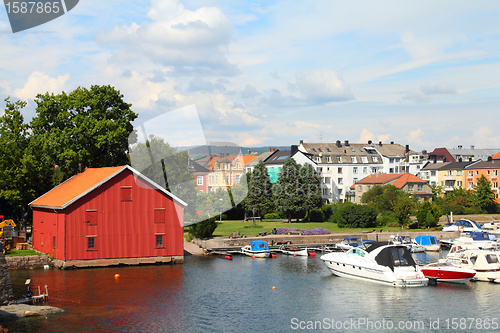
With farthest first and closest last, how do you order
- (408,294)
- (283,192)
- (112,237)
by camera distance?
(283,192) → (112,237) → (408,294)

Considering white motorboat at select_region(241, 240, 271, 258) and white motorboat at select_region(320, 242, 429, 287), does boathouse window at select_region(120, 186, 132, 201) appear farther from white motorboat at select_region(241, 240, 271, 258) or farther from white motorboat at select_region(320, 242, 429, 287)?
white motorboat at select_region(320, 242, 429, 287)

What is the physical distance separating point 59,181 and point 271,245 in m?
26.3

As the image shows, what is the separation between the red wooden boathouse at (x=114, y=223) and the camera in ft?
152

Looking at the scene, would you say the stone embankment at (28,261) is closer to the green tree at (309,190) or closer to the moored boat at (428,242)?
the moored boat at (428,242)

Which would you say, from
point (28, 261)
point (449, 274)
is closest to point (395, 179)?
point (449, 274)

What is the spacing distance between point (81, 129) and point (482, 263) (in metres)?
43.1

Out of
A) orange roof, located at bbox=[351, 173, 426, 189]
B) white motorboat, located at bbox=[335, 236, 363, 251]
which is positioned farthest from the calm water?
orange roof, located at bbox=[351, 173, 426, 189]

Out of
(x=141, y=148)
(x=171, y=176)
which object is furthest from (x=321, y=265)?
(x=141, y=148)

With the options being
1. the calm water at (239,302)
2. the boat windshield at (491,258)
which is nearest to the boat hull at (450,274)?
the calm water at (239,302)

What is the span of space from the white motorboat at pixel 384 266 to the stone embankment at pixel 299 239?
18.5 m

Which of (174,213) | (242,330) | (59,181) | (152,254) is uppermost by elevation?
(59,181)

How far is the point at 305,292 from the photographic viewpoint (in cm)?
3934

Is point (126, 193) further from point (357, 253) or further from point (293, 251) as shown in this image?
point (293, 251)

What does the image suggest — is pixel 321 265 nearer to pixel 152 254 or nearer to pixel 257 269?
pixel 257 269
